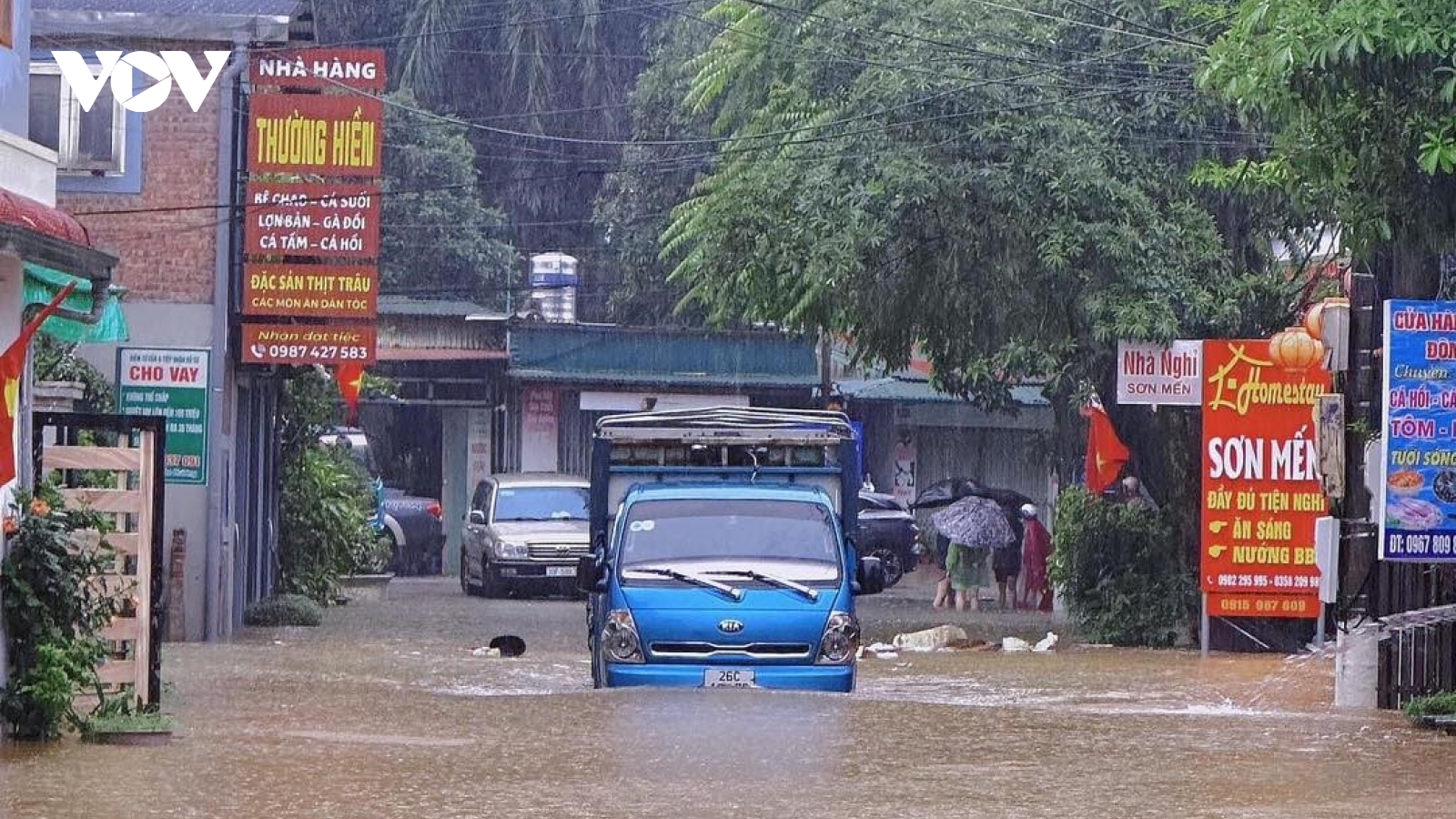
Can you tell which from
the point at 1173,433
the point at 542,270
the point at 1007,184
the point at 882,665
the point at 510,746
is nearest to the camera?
the point at 510,746

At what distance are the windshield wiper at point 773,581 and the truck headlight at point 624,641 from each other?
72cm

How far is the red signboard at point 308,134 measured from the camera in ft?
78.4

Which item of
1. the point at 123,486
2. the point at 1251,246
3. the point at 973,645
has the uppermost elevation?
the point at 1251,246

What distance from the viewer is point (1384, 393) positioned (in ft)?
51.9

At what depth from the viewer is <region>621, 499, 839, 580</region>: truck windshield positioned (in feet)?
55.9

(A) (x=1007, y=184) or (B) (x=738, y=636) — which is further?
(A) (x=1007, y=184)

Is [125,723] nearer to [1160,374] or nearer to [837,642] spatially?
[837,642]

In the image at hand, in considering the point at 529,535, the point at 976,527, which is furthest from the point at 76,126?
the point at 976,527

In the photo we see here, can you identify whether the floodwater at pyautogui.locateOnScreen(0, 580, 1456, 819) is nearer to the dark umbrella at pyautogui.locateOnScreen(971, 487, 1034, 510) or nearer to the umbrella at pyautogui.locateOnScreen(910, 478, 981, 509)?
the umbrella at pyautogui.locateOnScreen(910, 478, 981, 509)

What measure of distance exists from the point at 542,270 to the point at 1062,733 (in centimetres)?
3244

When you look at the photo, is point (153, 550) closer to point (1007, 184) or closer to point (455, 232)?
point (1007, 184)

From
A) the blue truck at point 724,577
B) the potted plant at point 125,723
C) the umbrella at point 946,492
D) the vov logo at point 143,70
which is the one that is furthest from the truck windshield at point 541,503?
the potted plant at point 125,723

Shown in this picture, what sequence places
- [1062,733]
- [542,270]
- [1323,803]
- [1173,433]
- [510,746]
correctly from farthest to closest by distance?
[542,270], [1173,433], [1062,733], [510,746], [1323,803]

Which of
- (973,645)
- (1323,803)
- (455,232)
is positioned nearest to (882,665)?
(973,645)
